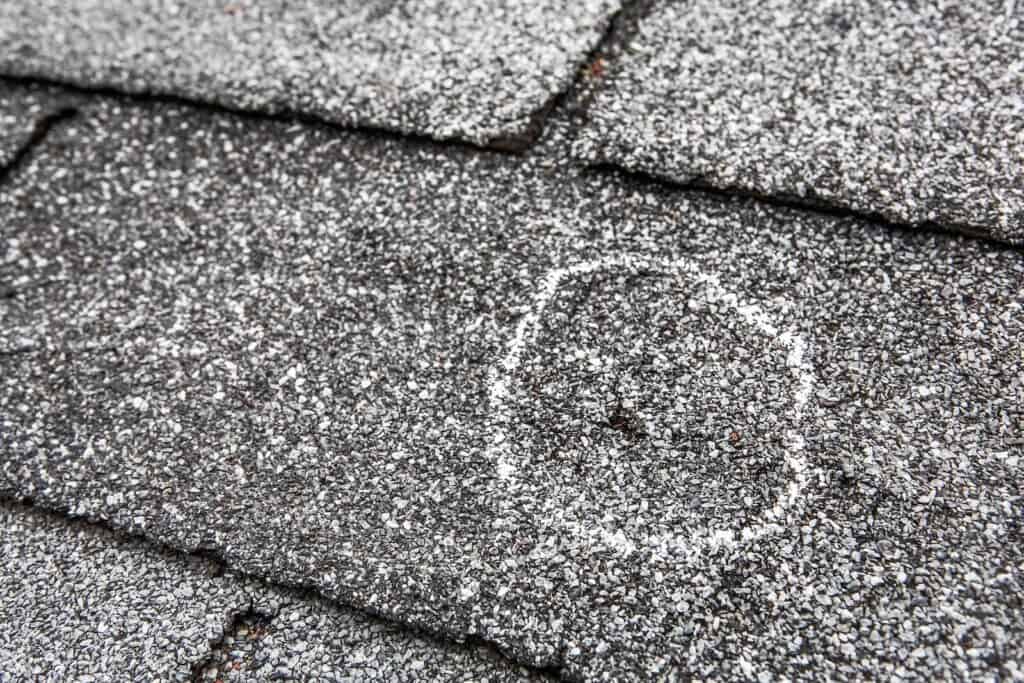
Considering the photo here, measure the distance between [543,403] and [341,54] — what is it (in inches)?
47.0

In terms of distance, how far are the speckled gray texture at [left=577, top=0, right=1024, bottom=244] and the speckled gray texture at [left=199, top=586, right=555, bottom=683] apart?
3.80 ft

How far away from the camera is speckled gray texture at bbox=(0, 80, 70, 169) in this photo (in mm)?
2668

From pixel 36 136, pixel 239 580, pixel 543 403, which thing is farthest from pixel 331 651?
pixel 36 136

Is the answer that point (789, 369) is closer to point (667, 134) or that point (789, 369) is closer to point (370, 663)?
point (667, 134)

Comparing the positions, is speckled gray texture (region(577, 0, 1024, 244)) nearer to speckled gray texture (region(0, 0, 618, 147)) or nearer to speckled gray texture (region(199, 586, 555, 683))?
speckled gray texture (region(0, 0, 618, 147))

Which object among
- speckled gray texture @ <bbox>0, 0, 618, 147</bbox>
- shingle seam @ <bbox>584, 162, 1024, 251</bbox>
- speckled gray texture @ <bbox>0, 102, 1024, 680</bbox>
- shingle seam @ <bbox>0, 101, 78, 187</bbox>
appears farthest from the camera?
shingle seam @ <bbox>0, 101, 78, 187</bbox>

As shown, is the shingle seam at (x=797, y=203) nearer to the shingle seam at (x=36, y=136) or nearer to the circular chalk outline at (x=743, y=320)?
the circular chalk outline at (x=743, y=320)

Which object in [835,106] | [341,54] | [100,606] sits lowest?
[100,606]

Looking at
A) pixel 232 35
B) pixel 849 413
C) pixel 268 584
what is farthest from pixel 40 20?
pixel 849 413

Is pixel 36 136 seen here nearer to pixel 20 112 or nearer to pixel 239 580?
pixel 20 112

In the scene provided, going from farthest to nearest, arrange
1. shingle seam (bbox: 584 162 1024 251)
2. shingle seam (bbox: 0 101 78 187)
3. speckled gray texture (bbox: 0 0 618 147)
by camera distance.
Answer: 1. shingle seam (bbox: 0 101 78 187)
2. speckled gray texture (bbox: 0 0 618 147)
3. shingle seam (bbox: 584 162 1024 251)

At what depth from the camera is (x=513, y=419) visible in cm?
201

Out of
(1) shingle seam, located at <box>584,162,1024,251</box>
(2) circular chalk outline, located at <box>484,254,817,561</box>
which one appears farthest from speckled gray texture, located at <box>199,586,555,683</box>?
(1) shingle seam, located at <box>584,162,1024,251</box>

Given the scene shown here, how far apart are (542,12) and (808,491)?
1.45 metres
